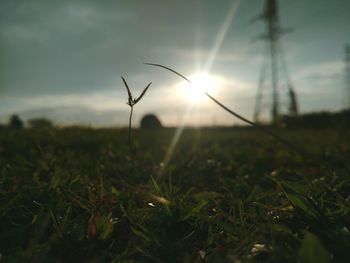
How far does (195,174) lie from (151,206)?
1322 mm

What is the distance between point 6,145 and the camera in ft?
13.3

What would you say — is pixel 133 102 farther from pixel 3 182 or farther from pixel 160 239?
pixel 3 182

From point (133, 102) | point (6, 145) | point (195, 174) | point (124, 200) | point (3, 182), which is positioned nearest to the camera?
point (133, 102)

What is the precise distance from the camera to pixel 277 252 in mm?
901

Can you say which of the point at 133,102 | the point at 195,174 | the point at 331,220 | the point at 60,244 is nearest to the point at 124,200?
the point at 60,244

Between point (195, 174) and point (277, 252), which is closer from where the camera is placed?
point (277, 252)

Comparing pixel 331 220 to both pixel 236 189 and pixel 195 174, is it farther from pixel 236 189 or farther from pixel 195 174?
pixel 195 174

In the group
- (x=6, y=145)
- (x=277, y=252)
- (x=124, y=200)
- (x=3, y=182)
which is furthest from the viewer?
(x=6, y=145)

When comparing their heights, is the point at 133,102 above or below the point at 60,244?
above

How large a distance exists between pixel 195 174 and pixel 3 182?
4.62 feet

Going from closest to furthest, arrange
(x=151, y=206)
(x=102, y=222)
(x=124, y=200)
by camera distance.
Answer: (x=102, y=222), (x=151, y=206), (x=124, y=200)

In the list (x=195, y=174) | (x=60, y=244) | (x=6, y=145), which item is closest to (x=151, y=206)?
(x=60, y=244)

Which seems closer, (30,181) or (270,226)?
(270,226)

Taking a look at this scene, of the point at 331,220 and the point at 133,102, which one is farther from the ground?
the point at 133,102
